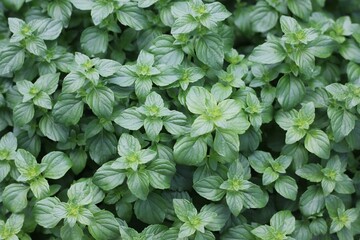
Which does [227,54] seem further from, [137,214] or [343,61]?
[137,214]

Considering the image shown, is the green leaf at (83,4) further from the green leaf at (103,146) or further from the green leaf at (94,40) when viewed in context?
the green leaf at (103,146)

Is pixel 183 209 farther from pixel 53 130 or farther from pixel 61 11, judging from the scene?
pixel 61 11

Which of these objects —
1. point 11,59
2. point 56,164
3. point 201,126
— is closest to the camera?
point 201,126

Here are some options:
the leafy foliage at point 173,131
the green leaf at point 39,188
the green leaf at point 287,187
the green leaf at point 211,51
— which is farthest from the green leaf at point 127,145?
the green leaf at point 287,187

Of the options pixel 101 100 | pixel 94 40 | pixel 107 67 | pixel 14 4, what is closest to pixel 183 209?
pixel 101 100

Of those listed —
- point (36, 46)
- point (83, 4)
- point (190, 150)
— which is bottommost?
point (190, 150)
